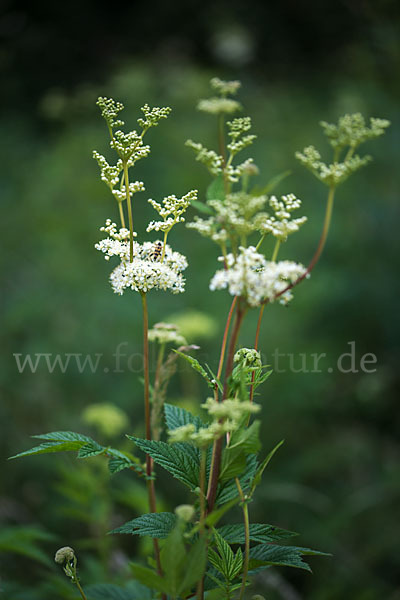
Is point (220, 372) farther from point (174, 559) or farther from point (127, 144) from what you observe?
point (127, 144)

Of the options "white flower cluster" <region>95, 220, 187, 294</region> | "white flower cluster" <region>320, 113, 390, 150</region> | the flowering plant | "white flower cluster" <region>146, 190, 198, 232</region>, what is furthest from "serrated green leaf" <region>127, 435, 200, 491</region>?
"white flower cluster" <region>320, 113, 390, 150</region>

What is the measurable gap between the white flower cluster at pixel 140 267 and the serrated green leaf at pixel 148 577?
47 centimetres

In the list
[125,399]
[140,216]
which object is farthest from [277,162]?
[125,399]

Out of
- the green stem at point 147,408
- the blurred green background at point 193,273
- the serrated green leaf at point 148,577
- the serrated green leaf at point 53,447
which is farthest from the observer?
the blurred green background at point 193,273

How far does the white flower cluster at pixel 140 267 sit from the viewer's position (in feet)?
3.08

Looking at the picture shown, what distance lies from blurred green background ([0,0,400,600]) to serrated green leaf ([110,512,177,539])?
74 cm

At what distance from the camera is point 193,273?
140 inches

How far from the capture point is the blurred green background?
2445 mm

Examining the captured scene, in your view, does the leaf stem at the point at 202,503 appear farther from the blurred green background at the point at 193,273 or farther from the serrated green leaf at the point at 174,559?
the blurred green background at the point at 193,273

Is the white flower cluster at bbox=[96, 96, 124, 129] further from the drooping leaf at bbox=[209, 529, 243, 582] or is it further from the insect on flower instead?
the drooping leaf at bbox=[209, 529, 243, 582]

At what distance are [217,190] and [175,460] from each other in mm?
521

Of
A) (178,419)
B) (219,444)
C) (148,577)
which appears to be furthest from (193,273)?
(148,577)

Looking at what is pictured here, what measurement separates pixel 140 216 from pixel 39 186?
39.2 inches

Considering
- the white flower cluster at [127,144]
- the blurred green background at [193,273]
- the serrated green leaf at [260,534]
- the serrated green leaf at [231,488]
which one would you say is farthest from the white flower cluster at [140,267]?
the blurred green background at [193,273]
